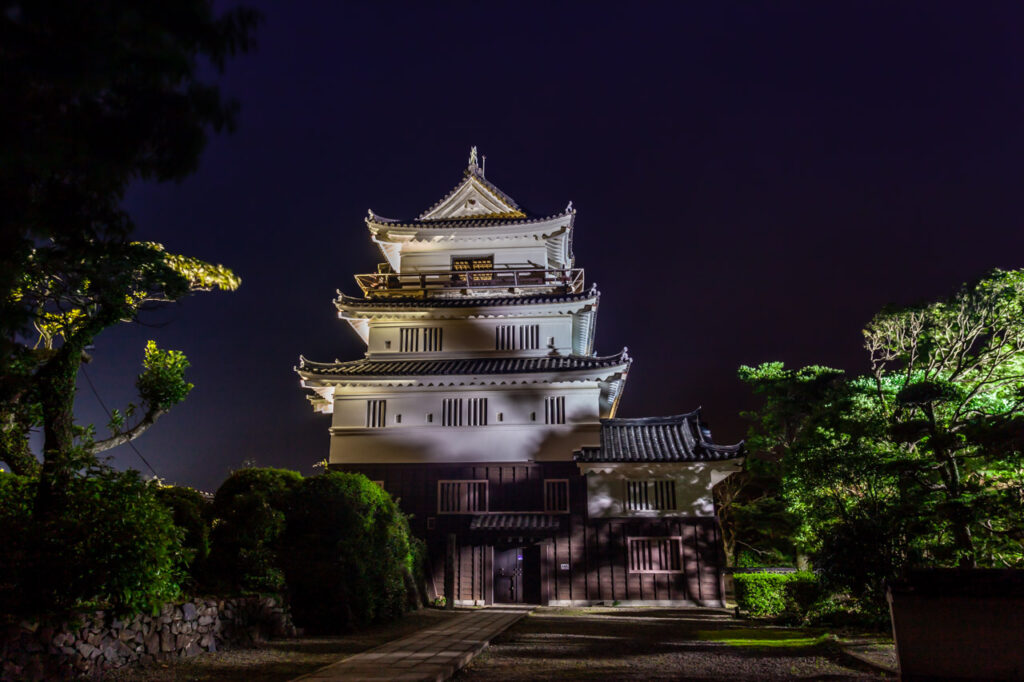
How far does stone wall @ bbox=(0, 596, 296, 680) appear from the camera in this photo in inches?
274

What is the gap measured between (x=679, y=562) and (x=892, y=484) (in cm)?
1029

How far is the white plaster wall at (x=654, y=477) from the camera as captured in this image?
22.8 m

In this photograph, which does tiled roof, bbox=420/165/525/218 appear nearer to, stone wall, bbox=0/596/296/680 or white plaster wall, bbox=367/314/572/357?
white plaster wall, bbox=367/314/572/357

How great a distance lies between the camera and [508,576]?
2409 centimetres

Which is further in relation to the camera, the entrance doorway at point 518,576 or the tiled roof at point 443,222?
the tiled roof at point 443,222

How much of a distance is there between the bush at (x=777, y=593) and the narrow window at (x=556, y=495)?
22.5 ft

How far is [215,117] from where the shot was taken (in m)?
6.26

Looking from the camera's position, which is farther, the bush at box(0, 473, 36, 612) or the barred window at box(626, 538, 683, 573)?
the barred window at box(626, 538, 683, 573)

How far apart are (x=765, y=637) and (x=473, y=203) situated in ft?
71.9

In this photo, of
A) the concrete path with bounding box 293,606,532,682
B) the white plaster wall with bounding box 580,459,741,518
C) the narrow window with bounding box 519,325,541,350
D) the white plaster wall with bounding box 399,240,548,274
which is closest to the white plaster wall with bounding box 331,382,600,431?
the white plaster wall with bounding box 580,459,741,518

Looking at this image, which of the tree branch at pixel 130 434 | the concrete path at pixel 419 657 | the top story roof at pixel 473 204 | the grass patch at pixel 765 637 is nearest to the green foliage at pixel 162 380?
the tree branch at pixel 130 434

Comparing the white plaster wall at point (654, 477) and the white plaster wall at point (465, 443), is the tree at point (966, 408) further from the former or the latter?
the white plaster wall at point (465, 443)

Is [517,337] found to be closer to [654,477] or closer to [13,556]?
[654,477]

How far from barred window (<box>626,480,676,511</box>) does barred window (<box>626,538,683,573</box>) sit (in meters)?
1.10
